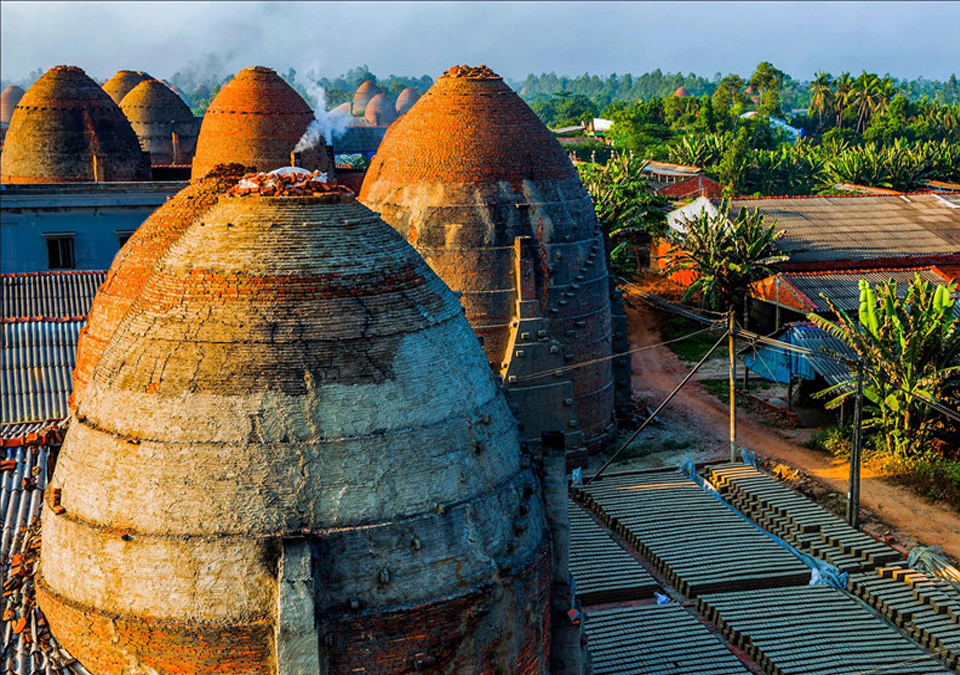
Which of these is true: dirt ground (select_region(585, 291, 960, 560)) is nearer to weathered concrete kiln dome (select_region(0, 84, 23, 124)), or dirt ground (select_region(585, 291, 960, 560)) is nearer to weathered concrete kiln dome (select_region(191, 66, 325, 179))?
weathered concrete kiln dome (select_region(191, 66, 325, 179))

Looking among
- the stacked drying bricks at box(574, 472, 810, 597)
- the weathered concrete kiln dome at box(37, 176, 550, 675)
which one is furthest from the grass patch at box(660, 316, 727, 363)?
the weathered concrete kiln dome at box(37, 176, 550, 675)

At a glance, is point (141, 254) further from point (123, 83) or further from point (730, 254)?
point (123, 83)

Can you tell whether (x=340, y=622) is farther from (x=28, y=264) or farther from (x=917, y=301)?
(x=28, y=264)

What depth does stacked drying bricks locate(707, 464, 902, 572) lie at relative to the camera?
2033 centimetres

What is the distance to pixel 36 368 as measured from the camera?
2312cm

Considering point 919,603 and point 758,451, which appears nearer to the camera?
point 919,603

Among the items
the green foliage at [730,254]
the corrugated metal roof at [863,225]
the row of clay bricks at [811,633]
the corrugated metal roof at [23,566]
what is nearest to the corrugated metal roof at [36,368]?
the corrugated metal roof at [23,566]

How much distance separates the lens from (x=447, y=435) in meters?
11.2

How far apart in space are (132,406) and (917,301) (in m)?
19.4

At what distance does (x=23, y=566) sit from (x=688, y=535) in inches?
495

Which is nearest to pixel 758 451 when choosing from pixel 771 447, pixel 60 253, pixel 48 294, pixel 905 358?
pixel 771 447

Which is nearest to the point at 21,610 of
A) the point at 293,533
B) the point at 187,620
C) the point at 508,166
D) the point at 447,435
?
the point at 187,620

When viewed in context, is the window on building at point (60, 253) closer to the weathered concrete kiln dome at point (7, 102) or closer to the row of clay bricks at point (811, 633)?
the row of clay bricks at point (811, 633)

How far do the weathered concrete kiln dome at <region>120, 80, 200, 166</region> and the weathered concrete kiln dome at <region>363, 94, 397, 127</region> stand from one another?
4897cm
